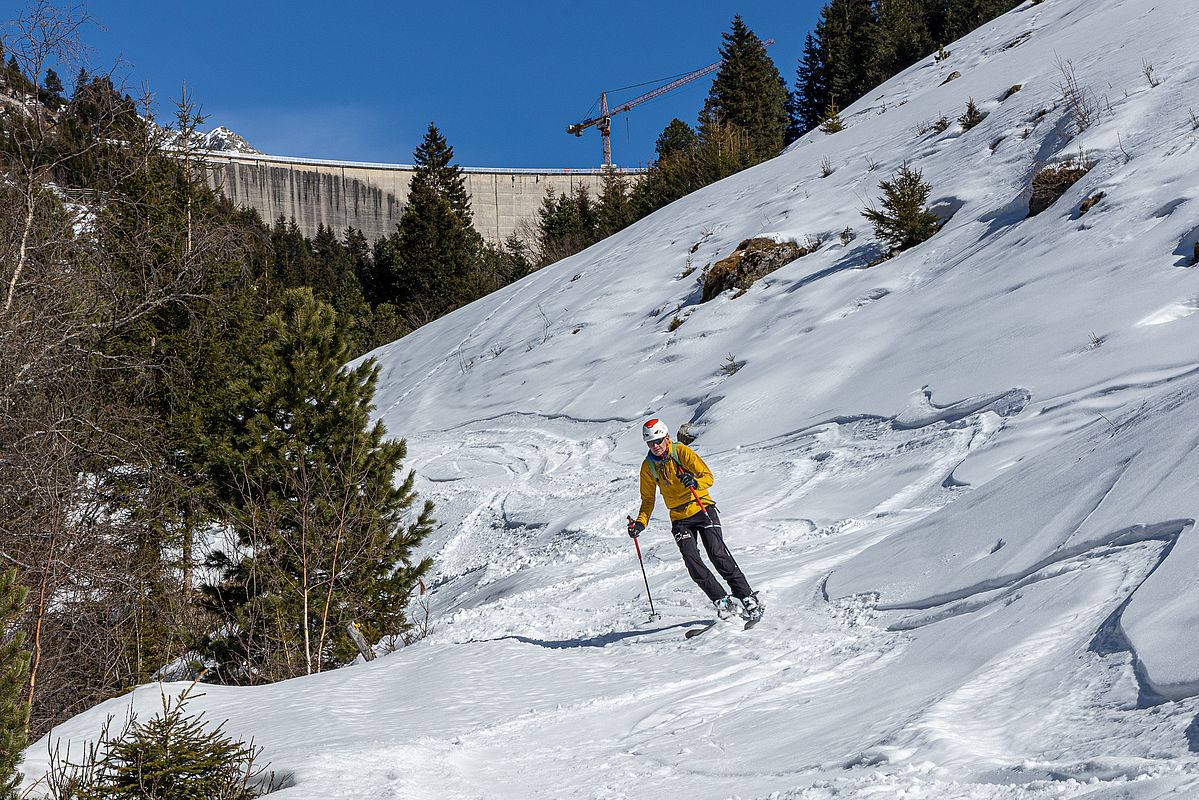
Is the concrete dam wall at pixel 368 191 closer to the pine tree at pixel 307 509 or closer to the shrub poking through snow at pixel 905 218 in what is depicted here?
the shrub poking through snow at pixel 905 218

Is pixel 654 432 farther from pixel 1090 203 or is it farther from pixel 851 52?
pixel 851 52

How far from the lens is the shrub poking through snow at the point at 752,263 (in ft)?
56.0

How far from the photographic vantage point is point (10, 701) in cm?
414

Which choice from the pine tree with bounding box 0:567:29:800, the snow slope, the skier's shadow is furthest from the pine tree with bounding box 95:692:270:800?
the skier's shadow

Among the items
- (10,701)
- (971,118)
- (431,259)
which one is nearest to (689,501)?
(10,701)

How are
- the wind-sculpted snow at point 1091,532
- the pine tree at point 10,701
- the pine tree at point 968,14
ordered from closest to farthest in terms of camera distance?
the wind-sculpted snow at point 1091,532 < the pine tree at point 10,701 < the pine tree at point 968,14

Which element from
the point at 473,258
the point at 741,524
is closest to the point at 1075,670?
the point at 741,524

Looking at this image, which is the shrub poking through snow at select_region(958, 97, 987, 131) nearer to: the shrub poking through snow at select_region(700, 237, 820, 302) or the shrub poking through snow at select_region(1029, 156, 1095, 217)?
the shrub poking through snow at select_region(700, 237, 820, 302)

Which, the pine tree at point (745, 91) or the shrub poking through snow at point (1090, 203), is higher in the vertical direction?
the pine tree at point (745, 91)

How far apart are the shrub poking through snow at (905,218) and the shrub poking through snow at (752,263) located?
198 centimetres

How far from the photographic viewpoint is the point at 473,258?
166 ft

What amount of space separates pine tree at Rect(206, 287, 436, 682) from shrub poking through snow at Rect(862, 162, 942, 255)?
8.11 metres

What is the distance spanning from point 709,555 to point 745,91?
4622cm

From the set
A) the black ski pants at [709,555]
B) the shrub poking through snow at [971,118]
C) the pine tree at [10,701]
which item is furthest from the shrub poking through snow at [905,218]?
the pine tree at [10,701]
